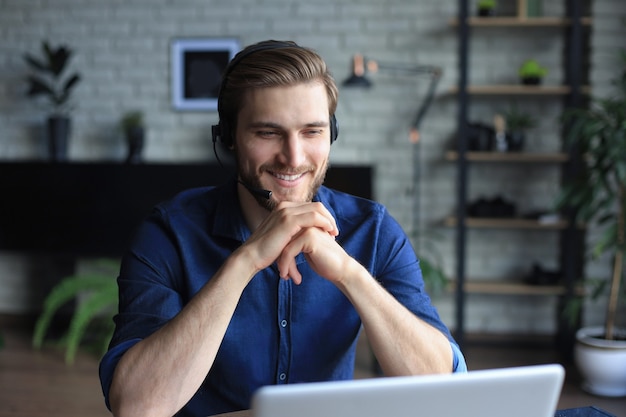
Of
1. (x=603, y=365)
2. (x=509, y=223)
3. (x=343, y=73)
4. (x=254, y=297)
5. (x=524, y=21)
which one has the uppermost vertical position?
(x=524, y=21)

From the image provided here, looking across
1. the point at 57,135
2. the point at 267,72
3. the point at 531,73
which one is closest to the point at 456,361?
the point at 267,72

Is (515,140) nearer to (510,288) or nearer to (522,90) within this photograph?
(522,90)

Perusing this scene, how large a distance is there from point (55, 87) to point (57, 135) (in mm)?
370

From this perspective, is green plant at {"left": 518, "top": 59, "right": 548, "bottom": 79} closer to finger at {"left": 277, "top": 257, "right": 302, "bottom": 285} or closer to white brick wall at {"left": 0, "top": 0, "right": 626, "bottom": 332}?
white brick wall at {"left": 0, "top": 0, "right": 626, "bottom": 332}

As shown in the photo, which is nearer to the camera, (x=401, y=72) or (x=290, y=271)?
(x=290, y=271)

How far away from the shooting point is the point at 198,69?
4.56 m

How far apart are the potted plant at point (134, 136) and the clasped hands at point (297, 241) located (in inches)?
127

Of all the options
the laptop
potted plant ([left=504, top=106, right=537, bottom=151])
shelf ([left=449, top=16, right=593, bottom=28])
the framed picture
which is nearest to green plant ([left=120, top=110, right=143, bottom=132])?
the framed picture

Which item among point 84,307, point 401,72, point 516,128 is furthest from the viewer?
point 401,72

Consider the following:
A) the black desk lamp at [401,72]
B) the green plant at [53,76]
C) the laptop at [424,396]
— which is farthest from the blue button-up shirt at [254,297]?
the green plant at [53,76]

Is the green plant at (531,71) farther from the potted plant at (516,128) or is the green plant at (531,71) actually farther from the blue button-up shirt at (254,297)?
the blue button-up shirt at (254,297)

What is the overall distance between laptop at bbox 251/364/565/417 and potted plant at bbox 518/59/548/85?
358 cm

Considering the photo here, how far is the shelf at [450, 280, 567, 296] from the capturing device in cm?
415

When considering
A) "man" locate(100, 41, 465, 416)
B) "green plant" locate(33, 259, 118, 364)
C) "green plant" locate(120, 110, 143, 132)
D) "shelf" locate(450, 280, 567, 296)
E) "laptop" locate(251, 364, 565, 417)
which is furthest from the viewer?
"green plant" locate(120, 110, 143, 132)
